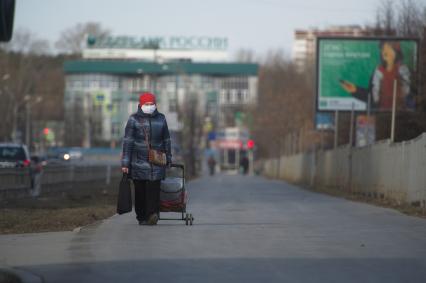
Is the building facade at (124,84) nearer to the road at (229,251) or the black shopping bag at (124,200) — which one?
the black shopping bag at (124,200)

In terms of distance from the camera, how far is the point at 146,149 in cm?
1363

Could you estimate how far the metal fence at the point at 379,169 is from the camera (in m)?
21.0

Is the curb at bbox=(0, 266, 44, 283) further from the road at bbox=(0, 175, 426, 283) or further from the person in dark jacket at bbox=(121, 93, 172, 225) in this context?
the person in dark jacket at bbox=(121, 93, 172, 225)

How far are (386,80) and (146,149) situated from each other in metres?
25.5


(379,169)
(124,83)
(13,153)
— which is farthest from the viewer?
(124,83)

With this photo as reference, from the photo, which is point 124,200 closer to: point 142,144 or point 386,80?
point 142,144

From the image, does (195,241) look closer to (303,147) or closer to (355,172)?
(355,172)

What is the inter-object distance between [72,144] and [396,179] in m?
73.2

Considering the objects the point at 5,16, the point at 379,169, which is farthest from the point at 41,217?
the point at 379,169

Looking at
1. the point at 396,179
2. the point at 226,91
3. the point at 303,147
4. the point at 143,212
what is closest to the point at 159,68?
the point at 226,91

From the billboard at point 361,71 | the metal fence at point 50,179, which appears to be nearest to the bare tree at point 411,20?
the billboard at point 361,71

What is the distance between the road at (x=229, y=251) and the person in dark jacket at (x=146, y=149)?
1.38 ft

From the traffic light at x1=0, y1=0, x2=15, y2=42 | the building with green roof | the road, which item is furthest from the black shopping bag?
the building with green roof

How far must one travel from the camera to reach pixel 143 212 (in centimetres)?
1395
